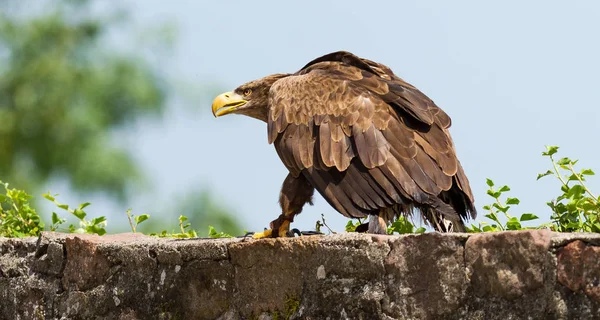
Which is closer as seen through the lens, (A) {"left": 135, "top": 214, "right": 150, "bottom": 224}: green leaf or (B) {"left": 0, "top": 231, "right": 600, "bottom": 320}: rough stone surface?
(B) {"left": 0, "top": 231, "right": 600, "bottom": 320}: rough stone surface

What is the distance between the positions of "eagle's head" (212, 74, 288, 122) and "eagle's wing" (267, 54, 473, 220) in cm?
Answer: 71

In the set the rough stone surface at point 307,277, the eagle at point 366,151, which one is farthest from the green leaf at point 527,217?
the rough stone surface at point 307,277

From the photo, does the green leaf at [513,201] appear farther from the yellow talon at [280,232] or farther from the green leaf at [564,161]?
the yellow talon at [280,232]

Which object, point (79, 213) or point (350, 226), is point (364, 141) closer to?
point (350, 226)

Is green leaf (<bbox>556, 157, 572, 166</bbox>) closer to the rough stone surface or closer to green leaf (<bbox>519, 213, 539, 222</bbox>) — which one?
green leaf (<bbox>519, 213, 539, 222</bbox>)

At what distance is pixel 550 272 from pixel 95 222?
4.11m

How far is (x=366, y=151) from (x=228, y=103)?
5.68 feet

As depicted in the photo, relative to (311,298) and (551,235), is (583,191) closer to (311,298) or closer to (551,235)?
(551,235)

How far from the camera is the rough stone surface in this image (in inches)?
153

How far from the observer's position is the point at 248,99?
6730 millimetres

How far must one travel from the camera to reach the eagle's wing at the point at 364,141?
5160mm

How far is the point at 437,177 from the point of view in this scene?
5180mm

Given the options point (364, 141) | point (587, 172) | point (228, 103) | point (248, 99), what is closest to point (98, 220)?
point (228, 103)

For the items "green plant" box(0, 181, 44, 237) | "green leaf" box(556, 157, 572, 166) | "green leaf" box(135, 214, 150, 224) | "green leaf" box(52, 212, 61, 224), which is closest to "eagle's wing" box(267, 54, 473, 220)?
"green leaf" box(556, 157, 572, 166)
